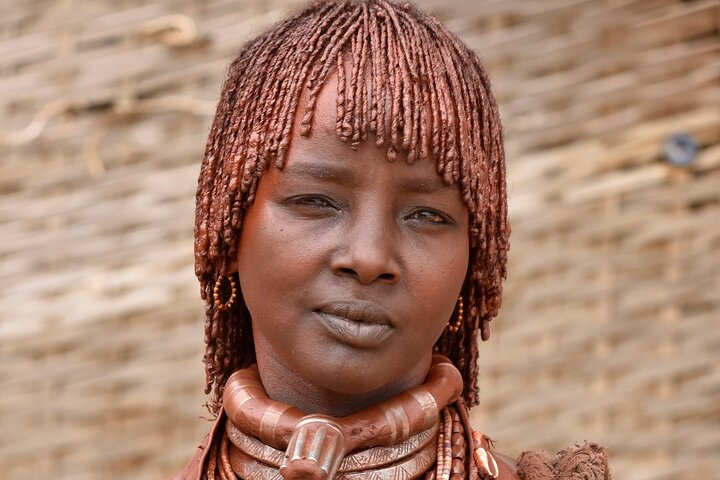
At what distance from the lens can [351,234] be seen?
2.39 metres

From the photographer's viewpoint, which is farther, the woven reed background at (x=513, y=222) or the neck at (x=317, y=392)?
the woven reed background at (x=513, y=222)

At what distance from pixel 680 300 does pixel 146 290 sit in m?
1.97

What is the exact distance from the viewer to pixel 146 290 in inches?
198

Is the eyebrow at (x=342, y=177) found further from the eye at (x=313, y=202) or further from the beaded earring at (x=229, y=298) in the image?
the beaded earring at (x=229, y=298)

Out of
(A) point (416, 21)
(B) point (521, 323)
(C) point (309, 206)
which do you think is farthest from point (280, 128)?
(B) point (521, 323)

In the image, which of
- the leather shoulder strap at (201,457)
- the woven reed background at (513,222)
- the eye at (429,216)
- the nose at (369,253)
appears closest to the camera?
the nose at (369,253)

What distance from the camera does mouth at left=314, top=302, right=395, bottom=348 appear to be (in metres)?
2.39

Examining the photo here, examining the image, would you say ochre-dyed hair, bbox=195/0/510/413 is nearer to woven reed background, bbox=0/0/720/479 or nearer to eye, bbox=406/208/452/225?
eye, bbox=406/208/452/225

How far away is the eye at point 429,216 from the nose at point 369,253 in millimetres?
65

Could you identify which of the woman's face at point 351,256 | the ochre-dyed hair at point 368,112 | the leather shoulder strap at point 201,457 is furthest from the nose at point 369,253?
the leather shoulder strap at point 201,457

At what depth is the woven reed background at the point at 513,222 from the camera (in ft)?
16.3

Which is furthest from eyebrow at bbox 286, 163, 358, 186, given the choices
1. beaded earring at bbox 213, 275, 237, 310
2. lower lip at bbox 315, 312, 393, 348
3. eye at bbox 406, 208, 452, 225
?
beaded earring at bbox 213, 275, 237, 310

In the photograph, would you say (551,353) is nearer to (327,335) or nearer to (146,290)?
(146,290)

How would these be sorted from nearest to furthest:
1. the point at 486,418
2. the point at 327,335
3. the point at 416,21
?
the point at 327,335, the point at 416,21, the point at 486,418
